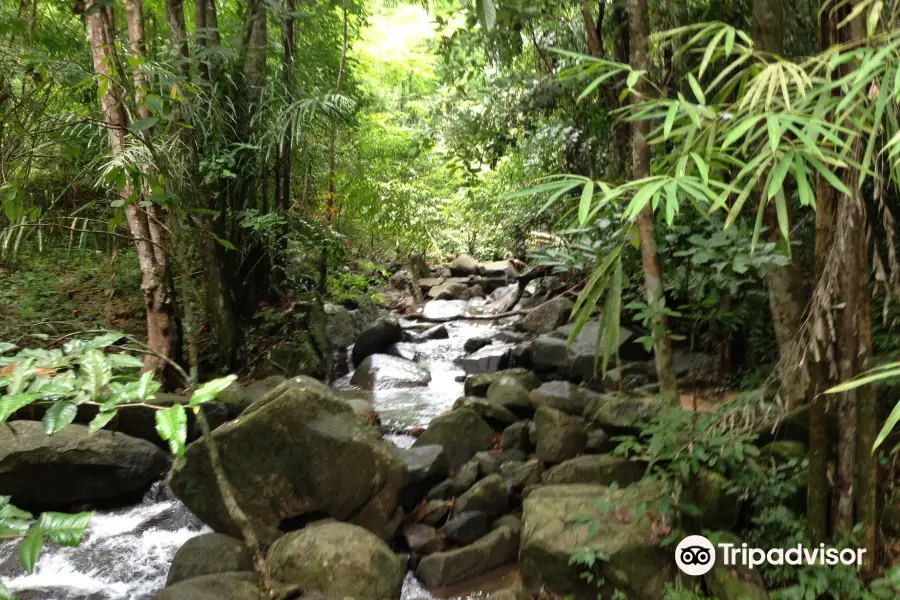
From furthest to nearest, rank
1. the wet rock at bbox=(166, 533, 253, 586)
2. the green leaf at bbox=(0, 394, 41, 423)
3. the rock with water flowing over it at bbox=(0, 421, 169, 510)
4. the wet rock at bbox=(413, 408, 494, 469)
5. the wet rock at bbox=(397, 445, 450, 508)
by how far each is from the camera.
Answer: the wet rock at bbox=(413, 408, 494, 469), the wet rock at bbox=(397, 445, 450, 508), the rock with water flowing over it at bbox=(0, 421, 169, 510), the wet rock at bbox=(166, 533, 253, 586), the green leaf at bbox=(0, 394, 41, 423)

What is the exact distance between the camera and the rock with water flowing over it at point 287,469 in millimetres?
3305

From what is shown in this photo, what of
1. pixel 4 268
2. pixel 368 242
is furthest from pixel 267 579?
pixel 368 242

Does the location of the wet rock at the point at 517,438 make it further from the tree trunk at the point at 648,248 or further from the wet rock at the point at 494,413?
the tree trunk at the point at 648,248

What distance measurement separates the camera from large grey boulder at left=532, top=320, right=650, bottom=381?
5355mm

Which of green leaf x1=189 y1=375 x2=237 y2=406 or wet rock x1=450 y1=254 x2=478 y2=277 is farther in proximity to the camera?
wet rock x1=450 y1=254 x2=478 y2=277

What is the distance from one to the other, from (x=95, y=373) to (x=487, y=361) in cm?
520

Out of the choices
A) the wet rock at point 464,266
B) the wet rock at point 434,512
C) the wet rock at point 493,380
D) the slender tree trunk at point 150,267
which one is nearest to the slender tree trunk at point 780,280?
the wet rock at point 434,512

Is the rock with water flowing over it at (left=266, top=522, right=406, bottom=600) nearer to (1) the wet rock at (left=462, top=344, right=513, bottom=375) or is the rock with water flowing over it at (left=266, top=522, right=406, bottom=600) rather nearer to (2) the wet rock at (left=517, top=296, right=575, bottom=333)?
(1) the wet rock at (left=462, top=344, right=513, bottom=375)

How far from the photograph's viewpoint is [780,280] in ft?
9.50

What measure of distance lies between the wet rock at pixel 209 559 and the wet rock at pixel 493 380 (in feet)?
8.74

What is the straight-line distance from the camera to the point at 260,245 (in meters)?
6.04

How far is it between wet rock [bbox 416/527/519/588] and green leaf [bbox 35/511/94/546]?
2.18 metres

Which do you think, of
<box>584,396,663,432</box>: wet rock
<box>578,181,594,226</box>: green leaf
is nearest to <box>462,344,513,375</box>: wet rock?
<box>584,396,663,432</box>: wet rock

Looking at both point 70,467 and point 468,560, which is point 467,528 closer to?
point 468,560
